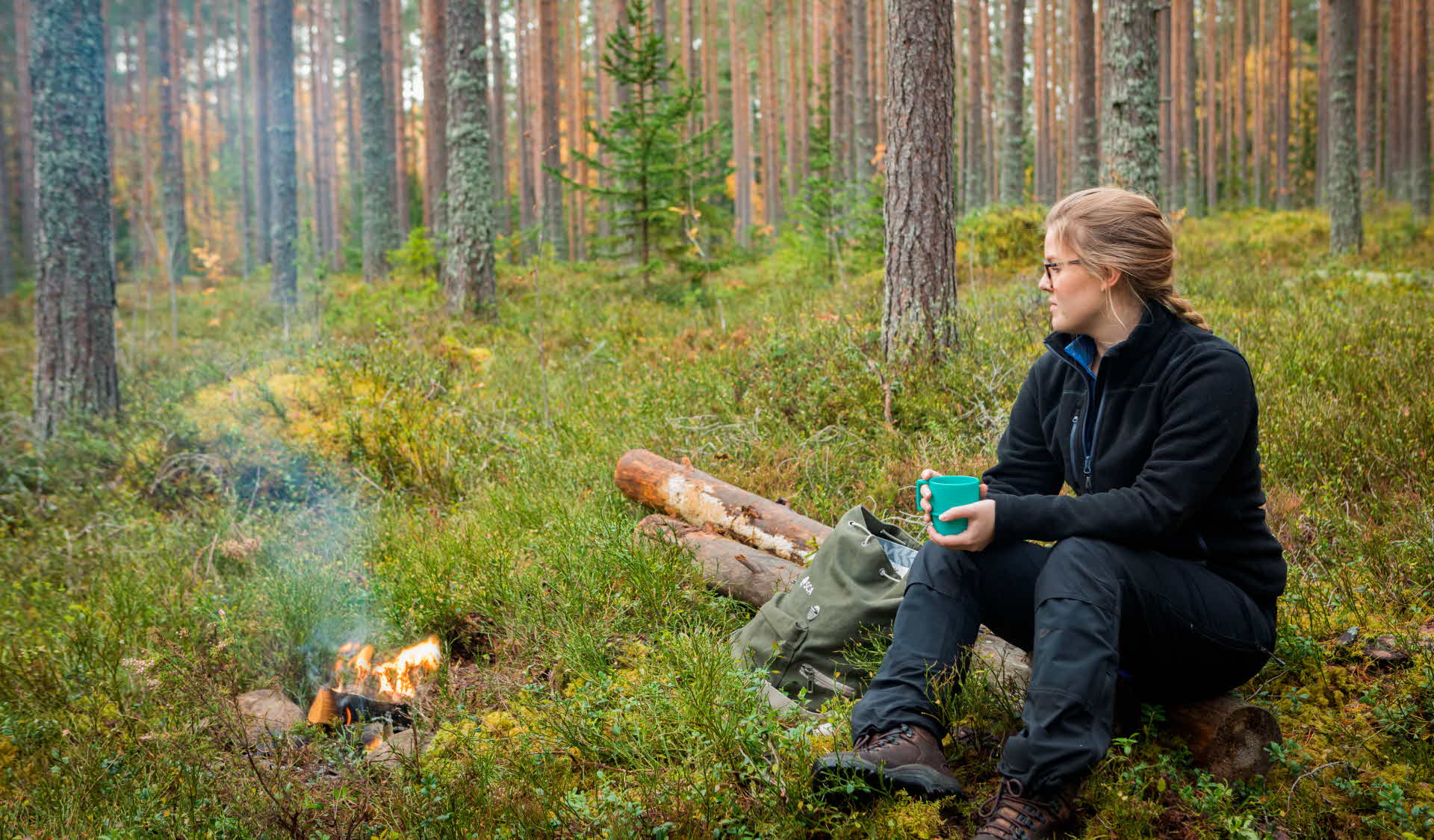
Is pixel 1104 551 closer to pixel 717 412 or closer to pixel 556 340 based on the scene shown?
pixel 717 412

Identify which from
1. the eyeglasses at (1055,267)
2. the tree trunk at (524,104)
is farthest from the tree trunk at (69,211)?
the tree trunk at (524,104)

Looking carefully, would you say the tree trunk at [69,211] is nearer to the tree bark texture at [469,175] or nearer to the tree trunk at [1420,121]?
the tree bark texture at [469,175]

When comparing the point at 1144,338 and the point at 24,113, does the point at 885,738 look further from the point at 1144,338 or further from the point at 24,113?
the point at 24,113

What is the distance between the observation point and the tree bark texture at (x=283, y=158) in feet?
51.0

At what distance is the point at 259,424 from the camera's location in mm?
6707

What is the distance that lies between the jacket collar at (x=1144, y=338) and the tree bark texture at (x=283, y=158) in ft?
49.0

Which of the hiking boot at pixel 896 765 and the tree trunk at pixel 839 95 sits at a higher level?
the tree trunk at pixel 839 95

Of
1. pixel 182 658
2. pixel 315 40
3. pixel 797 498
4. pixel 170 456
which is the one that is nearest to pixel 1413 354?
pixel 797 498

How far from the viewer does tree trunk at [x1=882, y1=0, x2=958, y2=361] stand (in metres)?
6.12

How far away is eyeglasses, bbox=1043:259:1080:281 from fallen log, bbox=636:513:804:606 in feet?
5.60

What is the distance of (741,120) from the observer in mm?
32406

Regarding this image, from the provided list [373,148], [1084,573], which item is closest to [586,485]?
[1084,573]

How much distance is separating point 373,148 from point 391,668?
1489 centimetres

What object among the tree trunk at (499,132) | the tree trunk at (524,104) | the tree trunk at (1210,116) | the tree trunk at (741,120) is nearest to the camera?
the tree trunk at (499,132)
